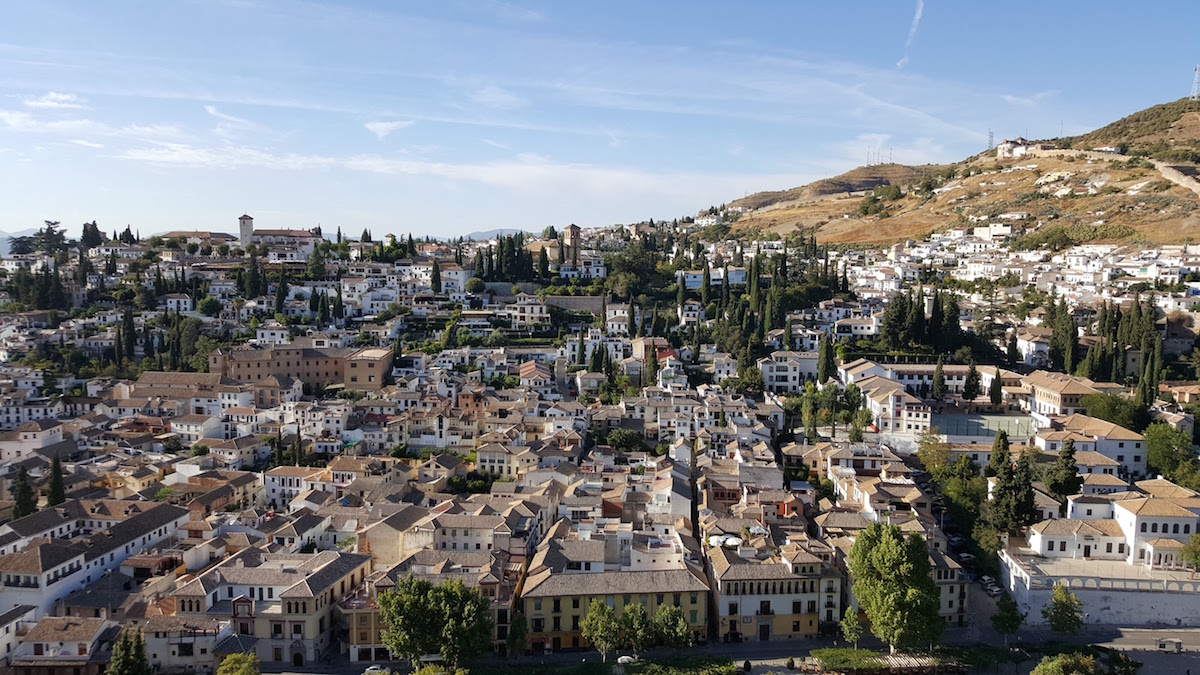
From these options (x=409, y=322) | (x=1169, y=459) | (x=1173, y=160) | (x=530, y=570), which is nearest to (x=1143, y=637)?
(x=1169, y=459)

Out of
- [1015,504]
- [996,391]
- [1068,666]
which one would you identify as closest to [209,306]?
[996,391]

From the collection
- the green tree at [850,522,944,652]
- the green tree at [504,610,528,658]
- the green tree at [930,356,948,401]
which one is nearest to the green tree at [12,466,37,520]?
the green tree at [504,610,528,658]

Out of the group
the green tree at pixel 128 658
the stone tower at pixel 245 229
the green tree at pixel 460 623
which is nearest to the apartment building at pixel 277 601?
the green tree at pixel 128 658

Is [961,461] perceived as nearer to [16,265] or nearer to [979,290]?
[979,290]

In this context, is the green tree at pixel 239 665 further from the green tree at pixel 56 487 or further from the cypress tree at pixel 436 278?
the cypress tree at pixel 436 278

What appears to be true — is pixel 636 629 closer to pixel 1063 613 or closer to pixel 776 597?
pixel 776 597
